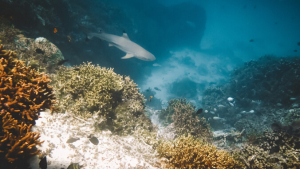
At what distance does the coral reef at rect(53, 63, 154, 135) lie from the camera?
329 centimetres

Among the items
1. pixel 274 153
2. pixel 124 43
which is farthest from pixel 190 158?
pixel 124 43

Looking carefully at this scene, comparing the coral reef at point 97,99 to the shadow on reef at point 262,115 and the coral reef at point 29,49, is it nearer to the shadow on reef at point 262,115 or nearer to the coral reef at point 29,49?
the coral reef at point 29,49

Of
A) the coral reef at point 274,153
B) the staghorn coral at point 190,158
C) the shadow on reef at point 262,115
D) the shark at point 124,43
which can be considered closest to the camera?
the staghorn coral at point 190,158

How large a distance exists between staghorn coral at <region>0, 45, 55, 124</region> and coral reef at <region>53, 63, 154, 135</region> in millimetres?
868

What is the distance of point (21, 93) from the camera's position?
195 centimetres

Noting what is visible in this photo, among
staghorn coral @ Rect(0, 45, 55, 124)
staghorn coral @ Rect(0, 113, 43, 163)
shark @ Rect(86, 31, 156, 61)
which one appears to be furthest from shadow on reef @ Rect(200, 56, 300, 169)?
shark @ Rect(86, 31, 156, 61)

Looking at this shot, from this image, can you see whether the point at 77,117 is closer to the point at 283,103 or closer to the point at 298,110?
the point at 298,110

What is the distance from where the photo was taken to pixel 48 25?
9.45 metres

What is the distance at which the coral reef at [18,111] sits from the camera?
5.04 feet

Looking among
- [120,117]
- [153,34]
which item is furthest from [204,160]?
[153,34]

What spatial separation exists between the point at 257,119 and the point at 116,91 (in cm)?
1297

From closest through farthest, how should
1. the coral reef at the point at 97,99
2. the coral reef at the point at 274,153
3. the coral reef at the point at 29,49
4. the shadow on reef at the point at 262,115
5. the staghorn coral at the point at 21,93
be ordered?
the staghorn coral at the point at 21,93 → the coral reef at the point at 97,99 → the coral reef at the point at 274,153 → the shadow on reef at the point at 262,115 → the coral reef at the point at 29,49

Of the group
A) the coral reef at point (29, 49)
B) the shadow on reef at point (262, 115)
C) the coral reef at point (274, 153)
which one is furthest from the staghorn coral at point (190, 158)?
the coral reef at point (29, 49)

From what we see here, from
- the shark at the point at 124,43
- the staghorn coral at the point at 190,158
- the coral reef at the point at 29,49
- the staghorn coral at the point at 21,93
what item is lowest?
the staghorn coral at the point at 190,158
